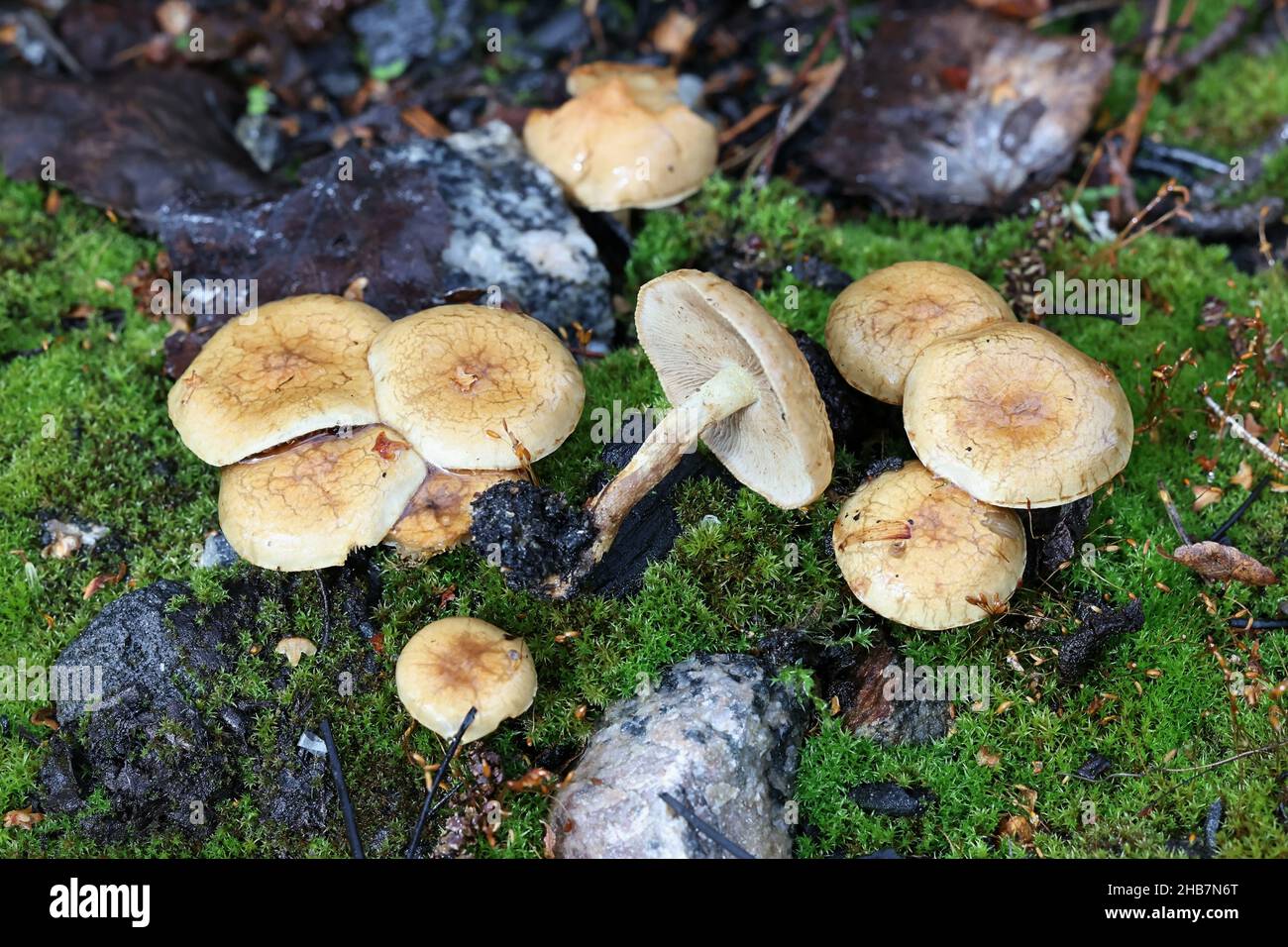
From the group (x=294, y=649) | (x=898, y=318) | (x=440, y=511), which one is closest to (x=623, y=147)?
(x=898, y=318)

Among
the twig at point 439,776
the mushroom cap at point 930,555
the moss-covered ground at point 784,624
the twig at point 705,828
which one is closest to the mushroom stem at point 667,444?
the moss-covered ground at point 784,624

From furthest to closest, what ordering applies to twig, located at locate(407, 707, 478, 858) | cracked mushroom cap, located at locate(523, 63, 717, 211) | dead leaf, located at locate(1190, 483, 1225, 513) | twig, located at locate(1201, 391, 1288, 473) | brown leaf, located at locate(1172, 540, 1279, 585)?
cracked mushroom cap, located at locate(523, 63, 717, 211)
dead leaf, located at locate(1190, 483, 1225, 513)
twig, located at locate(1201, 391, 1288, 473)
brown leaf, located at locate(1172, 540, 1279, 585)
twig, located at locate(407, 707, 478, 858)

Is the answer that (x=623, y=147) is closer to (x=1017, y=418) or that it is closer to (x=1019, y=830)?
(x=1017, y=418)

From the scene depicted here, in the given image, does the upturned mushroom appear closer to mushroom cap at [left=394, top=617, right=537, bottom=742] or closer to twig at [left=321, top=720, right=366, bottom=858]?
mushroom cap at [left=394, top=617, right=537, bottom=742]

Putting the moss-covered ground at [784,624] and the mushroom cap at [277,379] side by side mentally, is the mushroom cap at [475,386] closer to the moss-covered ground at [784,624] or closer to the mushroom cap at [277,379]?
the mushroom cap at [277,379]

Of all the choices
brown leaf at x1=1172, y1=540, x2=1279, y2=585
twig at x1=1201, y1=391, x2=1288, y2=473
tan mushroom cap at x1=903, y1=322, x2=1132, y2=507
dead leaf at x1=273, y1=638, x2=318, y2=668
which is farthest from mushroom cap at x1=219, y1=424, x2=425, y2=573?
twig at x1=1201, y1=391, x2=1288, y2=473

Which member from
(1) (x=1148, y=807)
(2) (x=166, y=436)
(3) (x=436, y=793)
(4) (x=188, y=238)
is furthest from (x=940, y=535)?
(4) (x=188, y=238)

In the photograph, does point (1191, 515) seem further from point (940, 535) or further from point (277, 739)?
point (277, 739)
